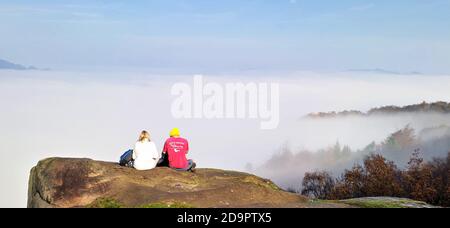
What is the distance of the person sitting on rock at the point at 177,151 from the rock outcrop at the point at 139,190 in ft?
1.40

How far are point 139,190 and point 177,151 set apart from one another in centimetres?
307

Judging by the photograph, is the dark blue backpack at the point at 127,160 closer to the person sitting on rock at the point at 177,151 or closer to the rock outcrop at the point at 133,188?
the rock outcrop at the point at 133,188

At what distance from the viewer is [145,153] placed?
2619 centimetres

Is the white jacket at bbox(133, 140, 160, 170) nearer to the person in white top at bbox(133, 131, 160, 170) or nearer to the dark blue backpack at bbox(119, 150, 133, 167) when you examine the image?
the person in white top at bbox(133, 131, 160, 170)

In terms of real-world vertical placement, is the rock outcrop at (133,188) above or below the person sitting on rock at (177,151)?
below

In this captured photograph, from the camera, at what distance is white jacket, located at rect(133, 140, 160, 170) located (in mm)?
25906

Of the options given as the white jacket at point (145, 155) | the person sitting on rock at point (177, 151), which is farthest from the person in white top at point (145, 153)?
the person sitting on rock at point (177, 151)

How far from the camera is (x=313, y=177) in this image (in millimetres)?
96688

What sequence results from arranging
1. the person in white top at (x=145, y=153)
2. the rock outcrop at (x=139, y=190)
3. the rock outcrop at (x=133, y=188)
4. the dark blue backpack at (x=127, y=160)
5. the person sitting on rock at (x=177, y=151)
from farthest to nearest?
1. the dark blue backpack at (x=127, y=160)
2. the person sitting on rock at (x=177, y=151)
3. the person in white top at (x=145, y=153)
4. the rock outcrop at (x=133, y=188)
5. the rock outcrop at (x=139, y=190)

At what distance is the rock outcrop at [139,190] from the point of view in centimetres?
2331

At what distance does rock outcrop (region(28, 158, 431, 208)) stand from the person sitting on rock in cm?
43

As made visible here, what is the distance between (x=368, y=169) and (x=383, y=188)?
6.62 metres
